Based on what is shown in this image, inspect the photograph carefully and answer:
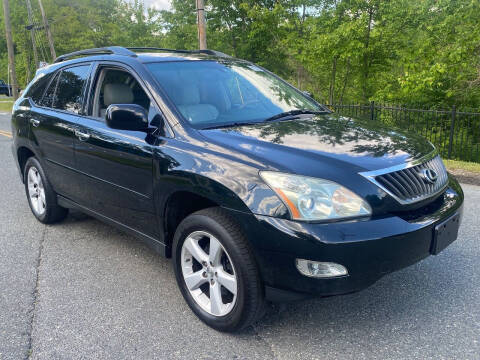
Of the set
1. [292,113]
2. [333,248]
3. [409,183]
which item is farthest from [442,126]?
[333,248]

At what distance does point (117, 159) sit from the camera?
134 inches

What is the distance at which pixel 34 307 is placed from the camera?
314cm

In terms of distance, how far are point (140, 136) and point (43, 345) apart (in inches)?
58.3

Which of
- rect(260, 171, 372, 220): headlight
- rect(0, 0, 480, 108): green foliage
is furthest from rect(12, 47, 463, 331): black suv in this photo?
rect(0, 0, 480, 108): green foliage

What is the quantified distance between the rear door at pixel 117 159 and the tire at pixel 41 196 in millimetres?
837

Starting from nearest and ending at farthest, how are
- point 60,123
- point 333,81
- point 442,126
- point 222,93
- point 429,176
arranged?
point 429,176
point 222,93
point 60,123
point 442,126
point 333,81

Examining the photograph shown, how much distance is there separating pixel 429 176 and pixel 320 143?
0.70 metres

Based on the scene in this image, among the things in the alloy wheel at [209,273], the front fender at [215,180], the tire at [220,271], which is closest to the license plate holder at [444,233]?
the front fender at [215,180]

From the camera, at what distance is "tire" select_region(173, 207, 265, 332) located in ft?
8.29

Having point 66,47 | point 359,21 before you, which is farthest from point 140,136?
point 66,47

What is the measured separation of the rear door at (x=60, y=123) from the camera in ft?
13.4

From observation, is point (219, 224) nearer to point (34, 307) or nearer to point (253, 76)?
point (34, 307)

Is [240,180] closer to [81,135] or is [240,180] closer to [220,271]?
[220,271]

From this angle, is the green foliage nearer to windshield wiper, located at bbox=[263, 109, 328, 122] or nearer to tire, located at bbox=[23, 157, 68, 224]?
windshield wiper, located at bbox=[263, 109, 328, 122]
